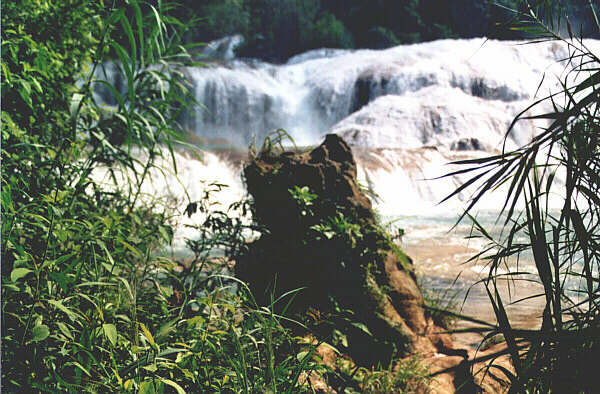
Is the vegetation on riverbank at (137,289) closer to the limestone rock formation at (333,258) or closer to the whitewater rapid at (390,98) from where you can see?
the limestone rock formation at (333,258)

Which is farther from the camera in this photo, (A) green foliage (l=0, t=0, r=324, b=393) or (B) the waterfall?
(B) the waterfall

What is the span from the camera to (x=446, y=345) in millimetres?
2865

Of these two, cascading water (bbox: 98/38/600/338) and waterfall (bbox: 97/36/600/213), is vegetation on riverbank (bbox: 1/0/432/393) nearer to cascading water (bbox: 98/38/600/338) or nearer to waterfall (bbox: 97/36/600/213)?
cascading water (bbox: 98/38/600/338)

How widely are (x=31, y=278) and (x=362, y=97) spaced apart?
1724 centimetres

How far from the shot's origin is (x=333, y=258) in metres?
2.75

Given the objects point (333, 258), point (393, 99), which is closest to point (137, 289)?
point (333, 258)

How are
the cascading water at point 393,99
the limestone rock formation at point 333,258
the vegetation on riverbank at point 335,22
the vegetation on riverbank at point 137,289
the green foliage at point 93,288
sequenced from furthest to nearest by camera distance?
the vegetation on riverbank at point 335,22 < the cascading water at point 393,99 < the limestone rock formation at point 333,258 < the green foliage at point 93,288 < the vegetation on riverbank at point 137,289

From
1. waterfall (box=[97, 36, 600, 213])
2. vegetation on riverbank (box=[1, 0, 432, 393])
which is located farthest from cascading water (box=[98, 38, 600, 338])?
vegetation on riverbank (box=[1, 0, 432, 393])

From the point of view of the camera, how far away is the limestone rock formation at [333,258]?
268cm

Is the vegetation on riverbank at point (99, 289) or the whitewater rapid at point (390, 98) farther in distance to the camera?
the whitewater rapid at point (390, 98)

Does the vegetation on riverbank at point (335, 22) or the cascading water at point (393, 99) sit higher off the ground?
the vegetation on riverbank at point (335, 22)

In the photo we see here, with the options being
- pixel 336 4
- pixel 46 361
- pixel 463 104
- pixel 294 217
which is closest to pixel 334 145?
pixel 294 217

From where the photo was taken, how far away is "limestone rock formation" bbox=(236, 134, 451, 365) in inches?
106

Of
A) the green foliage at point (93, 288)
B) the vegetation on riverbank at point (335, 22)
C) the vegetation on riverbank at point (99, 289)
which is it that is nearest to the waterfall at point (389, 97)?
the vegetation on riverbank at point (335, 22)
